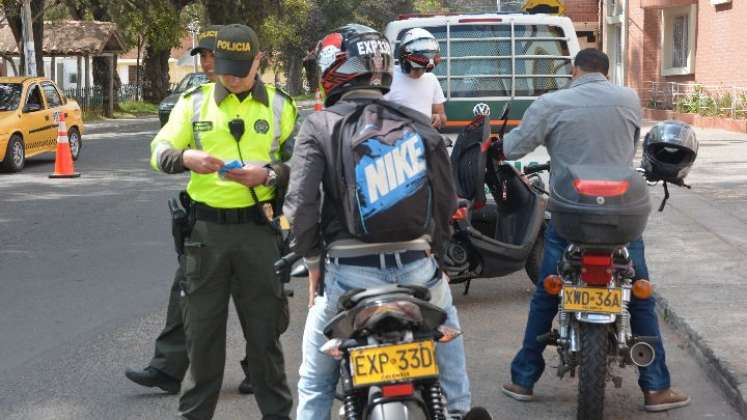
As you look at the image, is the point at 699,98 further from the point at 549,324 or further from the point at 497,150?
the point at 549,324

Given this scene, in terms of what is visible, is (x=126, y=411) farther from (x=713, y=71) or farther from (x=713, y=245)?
(x=713, y=71)

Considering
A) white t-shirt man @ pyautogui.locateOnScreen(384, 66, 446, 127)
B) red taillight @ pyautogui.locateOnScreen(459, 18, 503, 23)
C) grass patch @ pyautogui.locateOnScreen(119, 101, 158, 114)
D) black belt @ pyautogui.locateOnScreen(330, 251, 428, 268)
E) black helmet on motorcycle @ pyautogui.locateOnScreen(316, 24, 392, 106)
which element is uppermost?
red taillight @ pyautogui.locateOnScreen(459, 18, 503, 23)

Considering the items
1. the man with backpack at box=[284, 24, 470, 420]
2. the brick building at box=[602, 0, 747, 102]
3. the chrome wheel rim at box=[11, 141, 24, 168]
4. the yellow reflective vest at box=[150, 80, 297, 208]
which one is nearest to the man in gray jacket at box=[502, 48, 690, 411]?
the yellow reflective vest at box=[150, 80, 297, 208]

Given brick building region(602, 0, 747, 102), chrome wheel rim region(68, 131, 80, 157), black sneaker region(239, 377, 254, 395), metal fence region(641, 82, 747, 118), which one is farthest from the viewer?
brick building region(602, 0, 747, 102)

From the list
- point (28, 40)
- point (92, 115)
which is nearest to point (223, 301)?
point (28, 40)

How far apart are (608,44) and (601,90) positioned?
3465 centimetres

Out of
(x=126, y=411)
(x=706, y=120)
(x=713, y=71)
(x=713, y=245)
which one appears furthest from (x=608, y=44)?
(x=126, y=411)

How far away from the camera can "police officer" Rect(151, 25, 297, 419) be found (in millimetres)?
5133

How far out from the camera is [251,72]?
16.9 ft

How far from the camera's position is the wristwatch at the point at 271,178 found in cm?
503

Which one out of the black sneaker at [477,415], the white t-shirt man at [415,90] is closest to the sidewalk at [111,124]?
the white t-shirt man at [415,90]

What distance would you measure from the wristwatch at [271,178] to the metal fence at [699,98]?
21210 millimetres

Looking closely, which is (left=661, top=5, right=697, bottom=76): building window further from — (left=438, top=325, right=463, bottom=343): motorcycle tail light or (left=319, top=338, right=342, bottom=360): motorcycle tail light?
(left=319, top=338, right=342, bottom=360): motorcycle tail light

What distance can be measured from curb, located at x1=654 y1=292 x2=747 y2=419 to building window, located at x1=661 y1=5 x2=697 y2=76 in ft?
84.7
